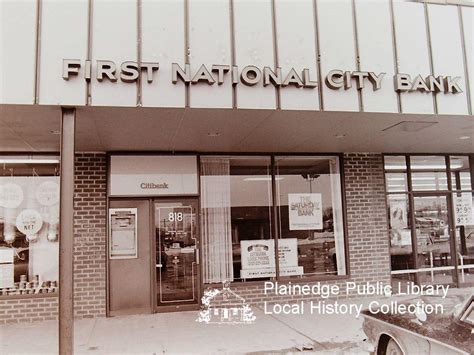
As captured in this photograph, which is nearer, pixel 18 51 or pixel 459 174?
pixel 18 51

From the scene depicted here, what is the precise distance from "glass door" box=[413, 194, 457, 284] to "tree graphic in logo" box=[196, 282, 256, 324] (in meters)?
4.46

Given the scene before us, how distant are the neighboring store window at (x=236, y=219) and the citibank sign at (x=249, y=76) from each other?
366 cm

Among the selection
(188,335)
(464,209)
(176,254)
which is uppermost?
(464,209)

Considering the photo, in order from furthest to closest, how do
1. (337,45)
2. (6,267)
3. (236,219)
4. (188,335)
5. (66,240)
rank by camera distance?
(236,219) → (6,267) → (188,335) → (337,45) → (66,240)

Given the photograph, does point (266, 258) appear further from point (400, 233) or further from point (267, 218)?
point (400, 233)

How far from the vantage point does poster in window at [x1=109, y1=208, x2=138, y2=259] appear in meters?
9.32

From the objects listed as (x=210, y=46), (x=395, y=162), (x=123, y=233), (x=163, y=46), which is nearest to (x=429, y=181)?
(x=395, y=162)

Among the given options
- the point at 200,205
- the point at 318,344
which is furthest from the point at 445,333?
the point at 200,205

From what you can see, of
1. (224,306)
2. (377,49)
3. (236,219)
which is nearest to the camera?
(377,49)

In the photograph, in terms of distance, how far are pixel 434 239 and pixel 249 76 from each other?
7.15m

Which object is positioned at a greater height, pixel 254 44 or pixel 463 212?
pixel 254 44

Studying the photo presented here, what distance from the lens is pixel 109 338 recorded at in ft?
24.6

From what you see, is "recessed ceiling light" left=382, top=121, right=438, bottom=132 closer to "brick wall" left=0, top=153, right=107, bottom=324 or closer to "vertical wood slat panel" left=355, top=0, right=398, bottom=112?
"vertical wood slat panel" left=355, top=0, right=398, bottom=112

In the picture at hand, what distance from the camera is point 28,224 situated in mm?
9156
